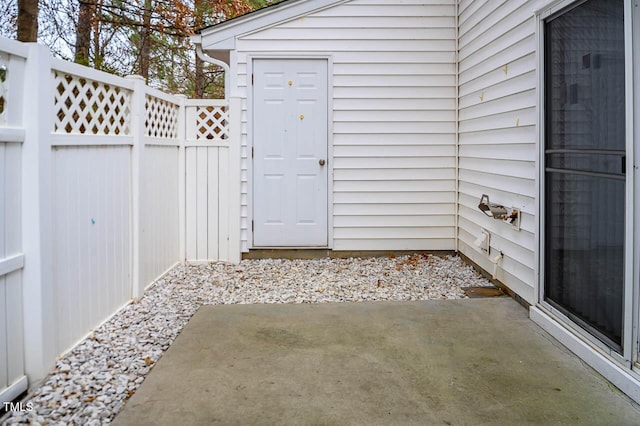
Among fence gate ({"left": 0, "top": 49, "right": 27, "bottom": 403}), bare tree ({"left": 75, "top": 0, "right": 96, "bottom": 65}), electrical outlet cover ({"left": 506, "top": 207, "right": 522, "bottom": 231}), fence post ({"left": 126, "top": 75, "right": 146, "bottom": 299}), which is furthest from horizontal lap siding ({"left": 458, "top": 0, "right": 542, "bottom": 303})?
bare tree ({"left": 75, "top": 0, "right": 96, "bottom": 65})

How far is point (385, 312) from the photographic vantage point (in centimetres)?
347

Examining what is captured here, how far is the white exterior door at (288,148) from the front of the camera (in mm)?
5215

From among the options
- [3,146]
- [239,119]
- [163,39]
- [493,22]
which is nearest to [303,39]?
[239,119]

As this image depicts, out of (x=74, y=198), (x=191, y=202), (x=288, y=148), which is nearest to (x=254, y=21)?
(x=288, y=148)

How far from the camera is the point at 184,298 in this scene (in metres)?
3.81

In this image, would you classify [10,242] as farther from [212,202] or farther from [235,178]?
[235,178]

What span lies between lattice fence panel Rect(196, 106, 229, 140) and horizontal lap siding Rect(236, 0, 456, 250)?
Answer: 0.81 feet

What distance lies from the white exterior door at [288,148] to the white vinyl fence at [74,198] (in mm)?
816

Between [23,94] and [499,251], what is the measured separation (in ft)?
11.1

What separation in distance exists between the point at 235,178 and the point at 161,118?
1.04m

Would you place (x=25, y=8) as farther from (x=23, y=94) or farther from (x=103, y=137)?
(x=23, y=94)

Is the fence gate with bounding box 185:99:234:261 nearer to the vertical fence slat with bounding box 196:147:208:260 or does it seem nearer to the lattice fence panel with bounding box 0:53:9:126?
the vertical fence slat with bounding box 196:147:208:260

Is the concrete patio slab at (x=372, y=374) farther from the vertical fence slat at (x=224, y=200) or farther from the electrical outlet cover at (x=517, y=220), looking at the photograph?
the vertical fence slat at (x=224, y=200)

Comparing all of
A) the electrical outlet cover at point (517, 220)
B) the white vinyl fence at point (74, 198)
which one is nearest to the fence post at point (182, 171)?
the white vinyl fence at point (74, 198)
